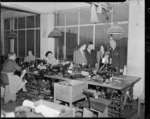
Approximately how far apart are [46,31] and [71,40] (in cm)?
95

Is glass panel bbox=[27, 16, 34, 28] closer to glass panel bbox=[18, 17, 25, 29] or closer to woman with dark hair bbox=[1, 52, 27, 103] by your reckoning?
glass panel bbox=[18, 17, 25, 29]

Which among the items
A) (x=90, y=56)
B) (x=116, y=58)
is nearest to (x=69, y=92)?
(x=116, y=58)

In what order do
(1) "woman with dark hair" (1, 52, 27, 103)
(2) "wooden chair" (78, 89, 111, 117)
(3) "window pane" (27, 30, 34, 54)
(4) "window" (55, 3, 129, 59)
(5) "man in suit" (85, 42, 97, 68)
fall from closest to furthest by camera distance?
(2) "wooden chair" (78, 89, 111, 117)
(1) "woman with dark hair" (1, 52, 27, 103)
(5) "man in suit" (85, 42, 97, 68)
(4) "window" (55, 3, 129, 59)
(3) "window pane" (27, 30, 34, 54)

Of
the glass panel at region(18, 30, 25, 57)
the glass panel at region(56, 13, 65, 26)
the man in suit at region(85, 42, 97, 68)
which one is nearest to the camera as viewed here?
the man in suit at region(85, 42, 97, 68)

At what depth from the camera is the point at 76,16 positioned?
4.74m

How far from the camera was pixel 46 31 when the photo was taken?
5.24 meters

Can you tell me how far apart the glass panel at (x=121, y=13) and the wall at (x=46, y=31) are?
7.10 ft

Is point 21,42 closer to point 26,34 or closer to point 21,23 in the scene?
point 26,34

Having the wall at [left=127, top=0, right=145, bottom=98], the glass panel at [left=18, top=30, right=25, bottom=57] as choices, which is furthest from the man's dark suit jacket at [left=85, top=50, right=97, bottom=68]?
the glass panel at [left=18, top=30, right=25, bottom=57]

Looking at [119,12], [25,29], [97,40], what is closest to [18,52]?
[25,29]

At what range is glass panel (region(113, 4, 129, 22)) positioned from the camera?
3.66 m

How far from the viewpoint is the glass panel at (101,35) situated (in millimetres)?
4109

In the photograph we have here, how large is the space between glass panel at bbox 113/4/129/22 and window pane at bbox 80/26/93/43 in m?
0.80
